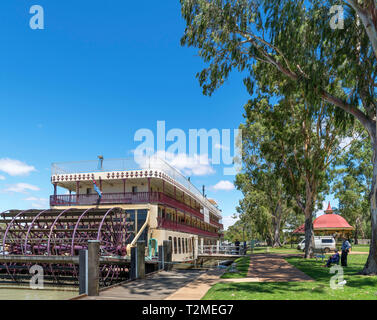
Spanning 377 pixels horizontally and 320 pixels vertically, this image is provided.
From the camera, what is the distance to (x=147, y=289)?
10.2 metres

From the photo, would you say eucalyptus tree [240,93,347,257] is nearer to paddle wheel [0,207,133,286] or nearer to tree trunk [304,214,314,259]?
tree trunk [304,214,314,259]

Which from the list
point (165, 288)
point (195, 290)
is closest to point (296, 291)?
point (195, 290)

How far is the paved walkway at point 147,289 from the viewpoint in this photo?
29.4 ft

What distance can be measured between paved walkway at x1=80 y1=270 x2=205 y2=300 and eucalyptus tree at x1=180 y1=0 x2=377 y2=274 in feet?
22.1

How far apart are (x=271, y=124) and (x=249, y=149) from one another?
54.1 feet

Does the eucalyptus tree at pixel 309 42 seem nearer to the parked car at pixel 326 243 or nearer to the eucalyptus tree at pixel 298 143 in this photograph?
the eucalyptus tree at pixel 298 143

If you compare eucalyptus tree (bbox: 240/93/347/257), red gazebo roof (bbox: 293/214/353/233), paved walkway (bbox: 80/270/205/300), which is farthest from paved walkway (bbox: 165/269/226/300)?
red gazebo roof (bbox: 293/214/353/233)

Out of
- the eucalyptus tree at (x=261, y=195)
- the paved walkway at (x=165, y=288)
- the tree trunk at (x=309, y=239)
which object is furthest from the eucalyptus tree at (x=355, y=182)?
the paved walkway at (x=165, y=288)

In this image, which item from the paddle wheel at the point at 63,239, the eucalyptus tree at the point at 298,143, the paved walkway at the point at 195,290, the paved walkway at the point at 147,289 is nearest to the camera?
the paved walkway at the point at 195,290

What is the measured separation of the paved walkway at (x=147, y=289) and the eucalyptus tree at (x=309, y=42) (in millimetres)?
6745

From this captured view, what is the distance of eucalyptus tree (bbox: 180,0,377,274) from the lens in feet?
40.4

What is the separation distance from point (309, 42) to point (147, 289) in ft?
34.4
